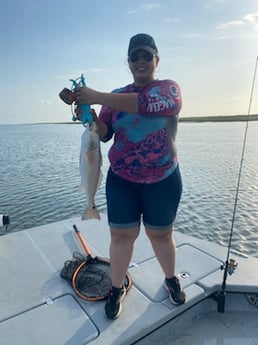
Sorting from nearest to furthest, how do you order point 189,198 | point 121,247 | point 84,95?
point 84,95, point 121,247, point 189,198

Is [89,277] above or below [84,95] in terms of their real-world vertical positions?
below

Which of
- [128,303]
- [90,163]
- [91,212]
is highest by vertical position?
[90,163]

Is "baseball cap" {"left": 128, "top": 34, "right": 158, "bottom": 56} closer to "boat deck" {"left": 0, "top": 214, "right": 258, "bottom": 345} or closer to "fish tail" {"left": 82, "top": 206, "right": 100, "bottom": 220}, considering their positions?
"fish tail" {"left": 82, "top": 206, "right": 100, "bottom": 220}

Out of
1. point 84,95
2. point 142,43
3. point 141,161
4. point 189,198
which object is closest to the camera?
point 84,95

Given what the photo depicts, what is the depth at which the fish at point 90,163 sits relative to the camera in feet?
7.10

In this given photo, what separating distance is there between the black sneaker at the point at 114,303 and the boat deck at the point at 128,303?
6 cm

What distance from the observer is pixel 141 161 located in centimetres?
234

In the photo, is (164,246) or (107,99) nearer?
(107,99)

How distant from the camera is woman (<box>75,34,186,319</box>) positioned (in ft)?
7.19

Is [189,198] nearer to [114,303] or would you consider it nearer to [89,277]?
[89,277]

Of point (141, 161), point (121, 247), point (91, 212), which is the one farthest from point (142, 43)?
point (121, 247)

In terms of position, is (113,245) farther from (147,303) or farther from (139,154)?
(139,154)

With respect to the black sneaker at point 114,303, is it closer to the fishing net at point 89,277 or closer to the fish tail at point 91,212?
the fishing net at point 89,277

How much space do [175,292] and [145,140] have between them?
137cm
